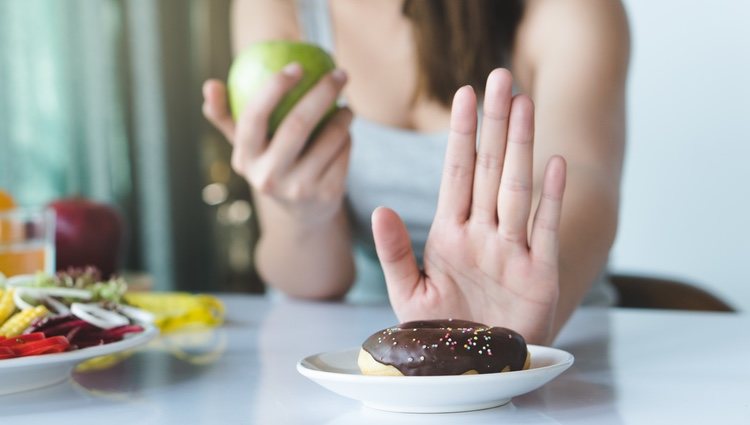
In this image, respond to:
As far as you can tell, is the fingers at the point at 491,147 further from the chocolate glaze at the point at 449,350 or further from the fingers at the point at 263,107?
the fingers at the point at 263,107

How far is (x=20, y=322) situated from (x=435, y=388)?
41 centimetres

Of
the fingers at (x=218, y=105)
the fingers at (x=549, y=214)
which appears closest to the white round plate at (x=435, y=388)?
the fingers at (x=549, y=214)

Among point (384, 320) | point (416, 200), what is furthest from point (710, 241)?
point (384, 320)

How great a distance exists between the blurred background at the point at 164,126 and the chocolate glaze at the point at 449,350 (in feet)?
7.64

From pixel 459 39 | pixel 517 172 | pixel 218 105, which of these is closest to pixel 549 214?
pixel 517 172

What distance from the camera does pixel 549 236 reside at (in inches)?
30.5

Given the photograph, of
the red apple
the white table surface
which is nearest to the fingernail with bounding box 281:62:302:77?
the white table surface

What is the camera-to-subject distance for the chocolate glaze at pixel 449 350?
2.00 feet

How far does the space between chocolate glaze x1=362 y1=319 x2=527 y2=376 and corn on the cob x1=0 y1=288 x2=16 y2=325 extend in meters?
0.37

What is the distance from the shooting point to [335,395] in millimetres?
719

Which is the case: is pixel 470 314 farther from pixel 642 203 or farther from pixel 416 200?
pixel 642 203

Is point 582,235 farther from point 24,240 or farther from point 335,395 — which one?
point 24,240

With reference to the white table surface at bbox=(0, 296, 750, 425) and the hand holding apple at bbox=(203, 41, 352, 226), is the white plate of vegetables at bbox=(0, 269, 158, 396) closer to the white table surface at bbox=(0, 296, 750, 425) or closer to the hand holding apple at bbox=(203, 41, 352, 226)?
the white table surface at bbox=(0, 296, 750, 425)

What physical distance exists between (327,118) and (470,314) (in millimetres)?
446
